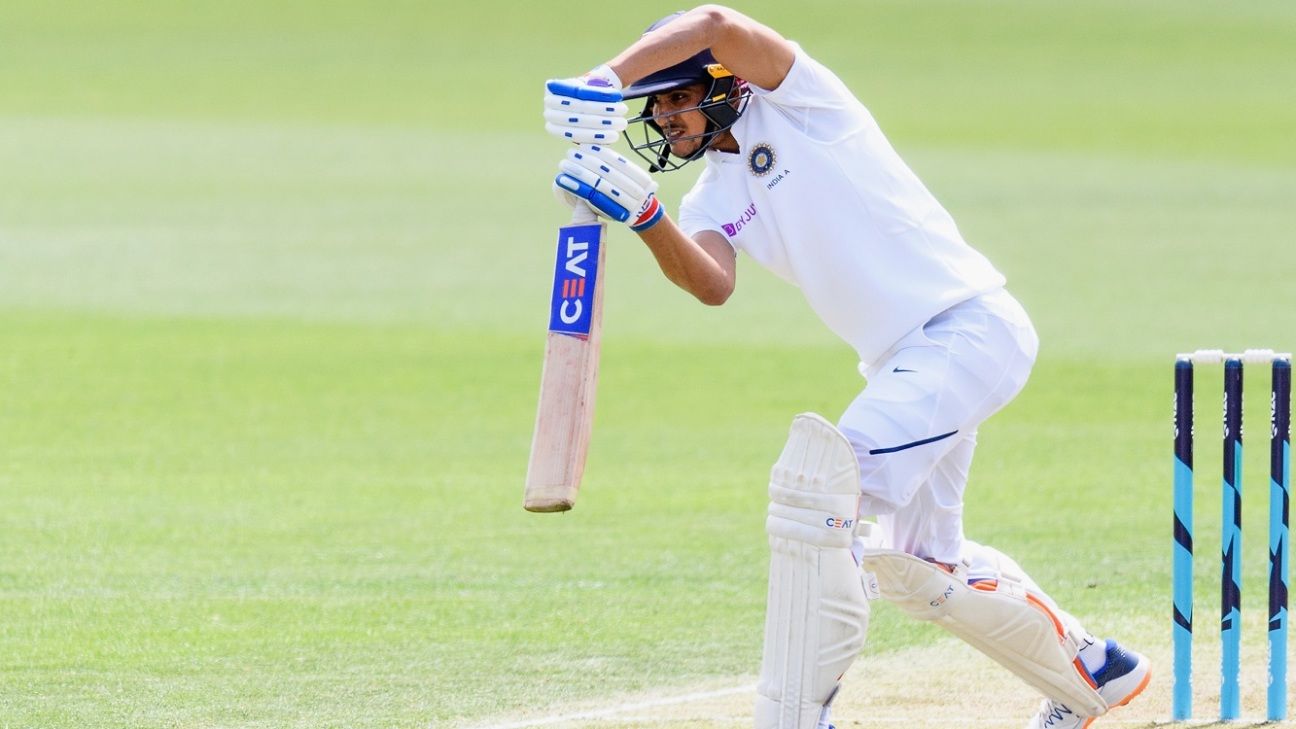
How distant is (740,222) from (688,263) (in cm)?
25

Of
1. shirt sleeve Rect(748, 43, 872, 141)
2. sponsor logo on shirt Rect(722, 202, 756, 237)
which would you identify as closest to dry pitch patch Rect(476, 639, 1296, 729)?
sponsor logo on shirt Rect(722, 202, 756, 237)

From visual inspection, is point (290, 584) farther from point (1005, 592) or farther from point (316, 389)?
point (316, 389)

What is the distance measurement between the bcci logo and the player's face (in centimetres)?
13

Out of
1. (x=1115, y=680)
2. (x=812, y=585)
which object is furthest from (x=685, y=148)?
(x=1115, y=680)

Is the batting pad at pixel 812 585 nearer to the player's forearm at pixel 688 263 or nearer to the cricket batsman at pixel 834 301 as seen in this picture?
the cricket batsman at pixel 834 301

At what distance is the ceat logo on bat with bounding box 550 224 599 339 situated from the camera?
3.66 meters

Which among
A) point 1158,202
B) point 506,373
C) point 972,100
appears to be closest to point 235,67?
point 972,100

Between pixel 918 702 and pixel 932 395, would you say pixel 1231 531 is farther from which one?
pixel 932 395

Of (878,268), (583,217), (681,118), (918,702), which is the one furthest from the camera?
(918,702)

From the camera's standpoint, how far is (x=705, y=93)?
3816 mm

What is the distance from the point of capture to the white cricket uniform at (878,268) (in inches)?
146

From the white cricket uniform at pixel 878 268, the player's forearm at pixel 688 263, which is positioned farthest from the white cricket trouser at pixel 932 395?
the player's forearm at pixel 688 263

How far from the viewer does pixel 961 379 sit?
12.3 ft

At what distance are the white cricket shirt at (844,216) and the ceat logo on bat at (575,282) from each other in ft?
1.26
